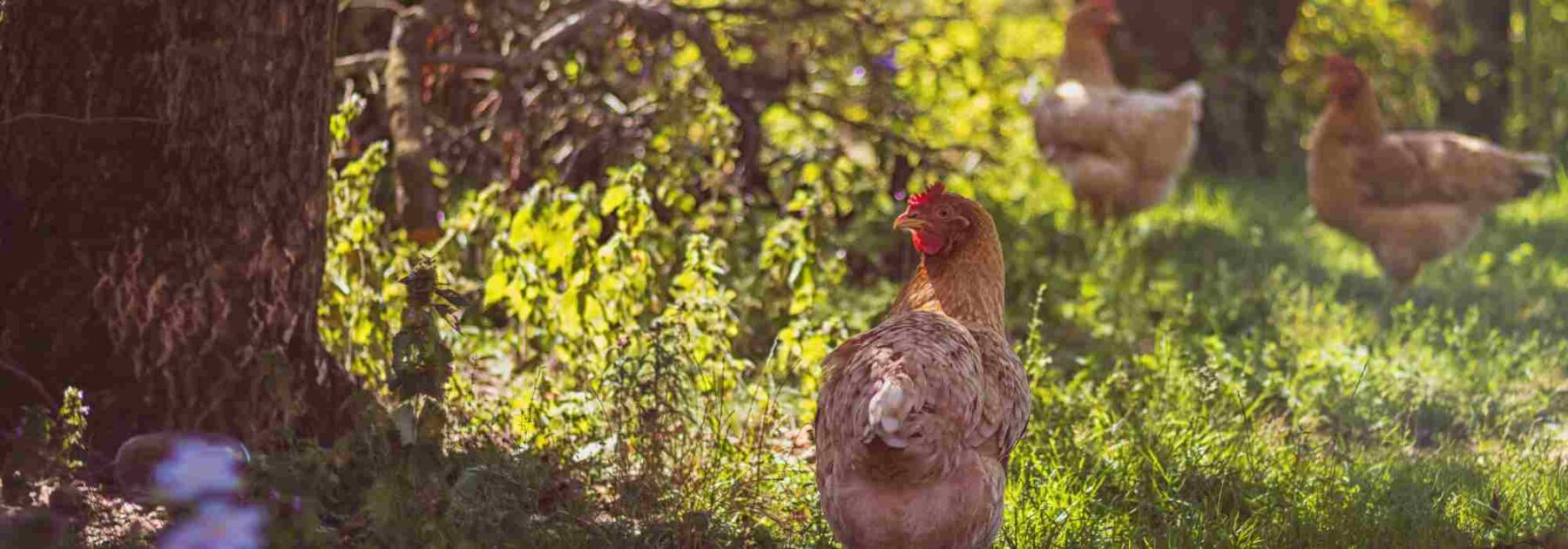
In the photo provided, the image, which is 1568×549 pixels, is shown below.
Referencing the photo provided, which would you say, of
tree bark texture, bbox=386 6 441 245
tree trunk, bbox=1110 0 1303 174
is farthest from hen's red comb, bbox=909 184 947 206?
tree trunk, bbox=1110 0 1303 174

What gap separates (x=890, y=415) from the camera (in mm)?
3260

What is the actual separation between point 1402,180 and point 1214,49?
3328 millimetres

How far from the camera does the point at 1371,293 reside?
7.97 meters

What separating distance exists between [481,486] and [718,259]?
4.43ft

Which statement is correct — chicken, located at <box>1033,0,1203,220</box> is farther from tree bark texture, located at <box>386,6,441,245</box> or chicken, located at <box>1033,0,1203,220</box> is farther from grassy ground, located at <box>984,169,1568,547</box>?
tree bark texture, located at <box>386,6,441,245</box>

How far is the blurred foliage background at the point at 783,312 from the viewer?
14.0 feet

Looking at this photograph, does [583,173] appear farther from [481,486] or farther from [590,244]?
[481,486]

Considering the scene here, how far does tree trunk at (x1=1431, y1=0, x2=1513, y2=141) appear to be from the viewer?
11547mm

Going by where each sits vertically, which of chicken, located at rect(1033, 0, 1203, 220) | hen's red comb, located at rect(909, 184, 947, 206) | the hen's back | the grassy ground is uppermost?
hen's red comb, located at rect(909, 184, 947, 206)

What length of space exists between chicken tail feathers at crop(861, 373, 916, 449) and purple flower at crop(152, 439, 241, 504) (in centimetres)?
122

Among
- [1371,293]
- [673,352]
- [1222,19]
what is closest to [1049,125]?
[1371,293]

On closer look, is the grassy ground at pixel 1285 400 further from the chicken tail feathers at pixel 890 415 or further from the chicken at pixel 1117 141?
the chicken tail feathers at pixel 890 415

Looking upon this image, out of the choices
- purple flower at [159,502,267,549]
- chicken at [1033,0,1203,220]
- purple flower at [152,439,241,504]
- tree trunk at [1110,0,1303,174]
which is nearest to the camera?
purple flower at [159,502,267,549]

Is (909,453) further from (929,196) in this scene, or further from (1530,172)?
(1530,172)
